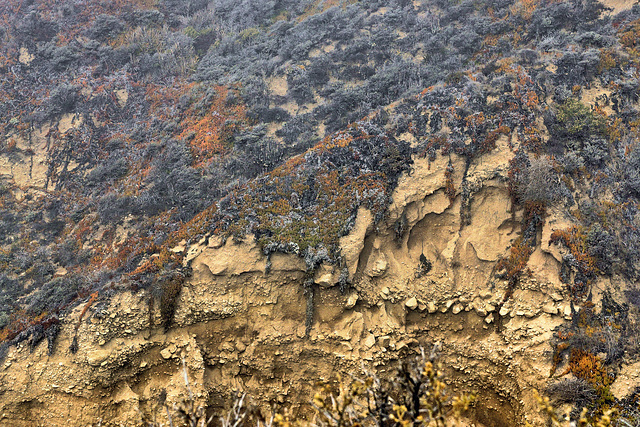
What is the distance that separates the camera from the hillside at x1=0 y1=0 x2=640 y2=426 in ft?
36.8

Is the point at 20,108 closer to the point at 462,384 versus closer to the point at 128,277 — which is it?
the point at 128,277

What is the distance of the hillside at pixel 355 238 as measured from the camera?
1122 cm

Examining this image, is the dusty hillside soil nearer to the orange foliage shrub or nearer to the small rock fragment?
the small rock fragment

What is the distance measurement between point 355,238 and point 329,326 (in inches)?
109

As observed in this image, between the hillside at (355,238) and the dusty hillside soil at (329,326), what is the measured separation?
58 millimetres

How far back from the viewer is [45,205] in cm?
1631

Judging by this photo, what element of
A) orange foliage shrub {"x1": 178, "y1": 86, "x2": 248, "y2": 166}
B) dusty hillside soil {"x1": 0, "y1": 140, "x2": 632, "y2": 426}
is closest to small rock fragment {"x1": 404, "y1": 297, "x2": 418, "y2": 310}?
dusty hillside soil {"x1": 0, "y1": 140, "x2": 632, "y2": 426}

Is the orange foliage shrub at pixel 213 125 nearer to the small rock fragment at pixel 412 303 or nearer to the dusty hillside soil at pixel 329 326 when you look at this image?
the dusty hillside soil at pixel 329 326

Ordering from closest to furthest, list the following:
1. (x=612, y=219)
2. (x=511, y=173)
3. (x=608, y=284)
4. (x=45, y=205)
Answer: (x=608, y=284) → (x=612, y=219) → (x=511, y=173) → (x=45, y=205)

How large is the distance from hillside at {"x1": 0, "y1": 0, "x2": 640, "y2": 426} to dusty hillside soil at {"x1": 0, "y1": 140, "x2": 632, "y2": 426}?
0.19 feet

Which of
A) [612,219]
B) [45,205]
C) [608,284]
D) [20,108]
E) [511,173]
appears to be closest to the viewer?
[608,284]

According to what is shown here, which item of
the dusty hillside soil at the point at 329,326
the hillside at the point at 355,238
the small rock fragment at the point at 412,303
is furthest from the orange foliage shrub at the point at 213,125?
the small rock fragment at the point at 412,303

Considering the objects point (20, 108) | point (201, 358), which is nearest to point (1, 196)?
point (20, 108)

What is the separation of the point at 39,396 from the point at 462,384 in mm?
11902
